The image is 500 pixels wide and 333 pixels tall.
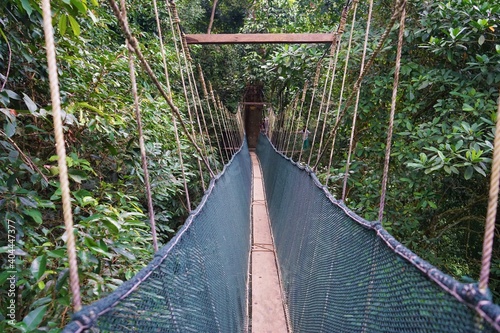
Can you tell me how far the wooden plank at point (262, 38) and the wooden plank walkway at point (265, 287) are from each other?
1.62 m

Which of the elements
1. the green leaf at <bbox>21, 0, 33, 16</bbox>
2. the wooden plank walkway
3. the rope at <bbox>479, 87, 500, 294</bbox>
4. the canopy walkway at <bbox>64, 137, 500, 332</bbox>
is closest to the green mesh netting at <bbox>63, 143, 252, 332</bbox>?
the canopy walkway at <bbox>64, 137, 500, 332</bbox>

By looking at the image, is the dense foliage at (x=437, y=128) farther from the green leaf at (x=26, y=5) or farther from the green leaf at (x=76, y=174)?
the green leaf at (x=26, y=5)

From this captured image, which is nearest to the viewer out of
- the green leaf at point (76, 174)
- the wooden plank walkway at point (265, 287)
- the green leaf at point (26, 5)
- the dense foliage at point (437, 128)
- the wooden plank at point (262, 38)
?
the green leaf at point (26, 5)

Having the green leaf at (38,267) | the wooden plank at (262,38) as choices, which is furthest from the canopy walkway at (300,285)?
the wooden plank at (262,38)

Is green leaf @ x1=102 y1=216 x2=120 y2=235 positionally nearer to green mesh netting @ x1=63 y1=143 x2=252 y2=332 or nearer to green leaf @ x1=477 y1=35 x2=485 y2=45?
green mesh netting @ x1=63 y1=143 x2=252 y2=332

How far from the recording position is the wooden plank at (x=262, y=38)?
263cm

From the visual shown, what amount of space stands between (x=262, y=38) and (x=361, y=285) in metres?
2.26

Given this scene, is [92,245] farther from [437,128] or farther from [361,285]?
[437,128]

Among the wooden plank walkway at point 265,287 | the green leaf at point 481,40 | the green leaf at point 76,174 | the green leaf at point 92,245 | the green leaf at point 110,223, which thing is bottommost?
the wooden plank walkway at point 265,287

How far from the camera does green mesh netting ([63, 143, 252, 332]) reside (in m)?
0.53

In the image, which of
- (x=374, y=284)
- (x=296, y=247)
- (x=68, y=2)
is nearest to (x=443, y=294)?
(x=374, y=284)

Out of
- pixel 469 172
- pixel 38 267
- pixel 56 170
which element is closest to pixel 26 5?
pixel 56 170

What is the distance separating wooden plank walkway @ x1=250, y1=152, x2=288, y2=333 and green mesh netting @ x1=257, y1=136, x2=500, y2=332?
9cm

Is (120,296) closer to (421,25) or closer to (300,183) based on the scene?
(300,183)
